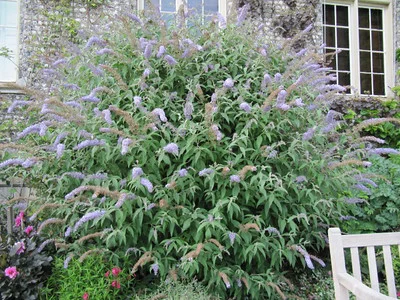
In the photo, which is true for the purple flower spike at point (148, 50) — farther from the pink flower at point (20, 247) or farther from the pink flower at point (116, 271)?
the pink flower at point (20, 247)

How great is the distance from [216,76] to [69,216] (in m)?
1.85

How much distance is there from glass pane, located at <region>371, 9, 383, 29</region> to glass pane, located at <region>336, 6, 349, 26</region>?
0.66m

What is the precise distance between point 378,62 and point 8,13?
7759 mm

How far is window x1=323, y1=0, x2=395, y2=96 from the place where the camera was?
32.7 feet

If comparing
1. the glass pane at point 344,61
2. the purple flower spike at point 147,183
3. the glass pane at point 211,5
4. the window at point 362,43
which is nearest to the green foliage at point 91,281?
the purple flower spike at point 147,183

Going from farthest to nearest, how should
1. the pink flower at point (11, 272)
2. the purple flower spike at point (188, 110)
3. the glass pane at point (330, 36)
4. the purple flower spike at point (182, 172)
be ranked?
the glass pane at point (330, 36), the purple flower spike at point (188, 110), the pink flower at point (11, 272), the purple flower spike at point (182, 172)

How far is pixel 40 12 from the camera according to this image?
8359mm

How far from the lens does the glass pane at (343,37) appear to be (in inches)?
394

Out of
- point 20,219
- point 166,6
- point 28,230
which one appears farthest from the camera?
point 166,6

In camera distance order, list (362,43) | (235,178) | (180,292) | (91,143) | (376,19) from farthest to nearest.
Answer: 1. (376,19)
2. (362,43)
3. (91,143)
4. (235,178)
5. (180,292)

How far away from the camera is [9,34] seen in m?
8.54

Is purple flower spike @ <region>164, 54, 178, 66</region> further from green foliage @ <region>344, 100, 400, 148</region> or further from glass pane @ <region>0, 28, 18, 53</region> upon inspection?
glass pane @ <region>0, 28, 18, 53</region>

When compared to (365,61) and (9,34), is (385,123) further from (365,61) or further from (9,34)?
(9,34)

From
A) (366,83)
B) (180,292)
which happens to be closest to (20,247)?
(180,292)
